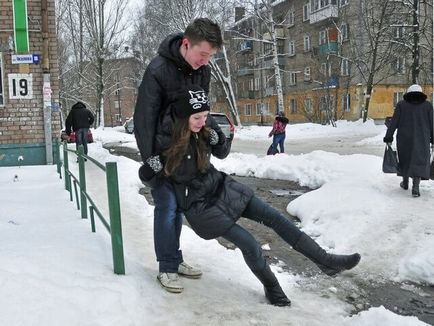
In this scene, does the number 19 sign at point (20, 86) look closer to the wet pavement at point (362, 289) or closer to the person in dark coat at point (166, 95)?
the wet pavement at point (362, 289)

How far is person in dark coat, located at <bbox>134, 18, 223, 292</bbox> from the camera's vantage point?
320 cm

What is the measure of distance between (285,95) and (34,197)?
39567 millimetres

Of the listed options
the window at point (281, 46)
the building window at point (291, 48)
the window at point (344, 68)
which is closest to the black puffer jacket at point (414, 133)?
the window at point (344, 68)

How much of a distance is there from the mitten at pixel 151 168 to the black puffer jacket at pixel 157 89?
5cm

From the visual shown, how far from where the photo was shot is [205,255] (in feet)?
15.1

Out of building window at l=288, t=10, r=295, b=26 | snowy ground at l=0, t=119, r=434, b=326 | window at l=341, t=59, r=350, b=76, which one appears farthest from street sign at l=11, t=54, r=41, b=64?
building window at l=288, t=10, r=295, b=26

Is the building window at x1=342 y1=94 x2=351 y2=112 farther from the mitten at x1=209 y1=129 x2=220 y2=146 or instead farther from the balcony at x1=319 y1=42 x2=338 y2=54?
the mitten at x1=209 y1=129 x2=220 y2=146

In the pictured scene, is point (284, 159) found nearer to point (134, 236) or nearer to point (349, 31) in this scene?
point (134, 236)

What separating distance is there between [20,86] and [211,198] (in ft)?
27.1

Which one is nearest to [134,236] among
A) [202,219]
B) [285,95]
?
[202,219]

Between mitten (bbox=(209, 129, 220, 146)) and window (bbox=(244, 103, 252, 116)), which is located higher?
window (bbox=(244, 103, 252, 116))

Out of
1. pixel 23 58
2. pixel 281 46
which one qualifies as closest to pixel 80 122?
pixel 23 58

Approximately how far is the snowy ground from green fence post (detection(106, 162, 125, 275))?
0.10 metres

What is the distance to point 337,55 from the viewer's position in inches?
1323
